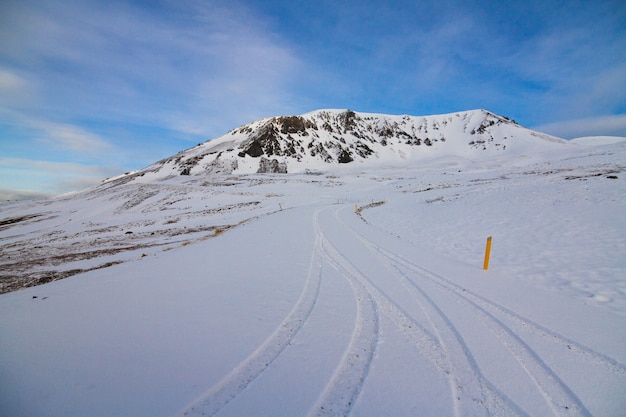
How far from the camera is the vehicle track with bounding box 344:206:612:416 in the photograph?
3393 mm

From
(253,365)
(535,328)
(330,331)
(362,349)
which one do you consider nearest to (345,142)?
(535,328)

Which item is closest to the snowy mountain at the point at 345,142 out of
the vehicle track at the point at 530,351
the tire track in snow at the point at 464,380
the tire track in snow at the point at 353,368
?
the vehicle track at the point at 530,351

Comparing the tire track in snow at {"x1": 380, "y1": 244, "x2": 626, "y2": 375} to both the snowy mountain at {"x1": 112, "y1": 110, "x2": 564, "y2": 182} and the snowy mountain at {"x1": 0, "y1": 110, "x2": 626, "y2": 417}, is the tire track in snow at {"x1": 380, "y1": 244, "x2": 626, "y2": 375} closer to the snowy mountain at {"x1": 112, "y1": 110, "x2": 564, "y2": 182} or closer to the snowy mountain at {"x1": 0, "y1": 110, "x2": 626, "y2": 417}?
the snowy mountain at {"x1": 0, "y1": 110, "x2": 626, "y2": 417}

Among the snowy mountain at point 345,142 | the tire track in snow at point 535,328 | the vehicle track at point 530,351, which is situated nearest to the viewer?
the vehicle track at point 530,351

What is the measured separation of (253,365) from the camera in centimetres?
389

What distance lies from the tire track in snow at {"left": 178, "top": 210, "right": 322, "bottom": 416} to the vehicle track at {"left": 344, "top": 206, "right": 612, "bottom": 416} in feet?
11.1

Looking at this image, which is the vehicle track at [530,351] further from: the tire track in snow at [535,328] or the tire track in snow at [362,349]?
the tire track in snow at [362,349]

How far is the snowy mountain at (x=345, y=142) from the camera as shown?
124 m

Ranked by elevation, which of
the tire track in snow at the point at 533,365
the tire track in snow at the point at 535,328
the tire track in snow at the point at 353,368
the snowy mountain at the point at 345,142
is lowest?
the tire track in snow at the point at 535,328

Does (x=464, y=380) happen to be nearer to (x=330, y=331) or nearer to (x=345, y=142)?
(x=330, y=331)

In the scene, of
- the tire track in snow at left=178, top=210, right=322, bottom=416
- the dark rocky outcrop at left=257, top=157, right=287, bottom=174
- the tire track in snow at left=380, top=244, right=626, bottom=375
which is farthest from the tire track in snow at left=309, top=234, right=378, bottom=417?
the dark rocky outcrop at left=257, top=157, right=287, bottom=174

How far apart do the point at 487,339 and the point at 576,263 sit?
7809 mm

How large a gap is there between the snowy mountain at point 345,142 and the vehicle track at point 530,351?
11282cm

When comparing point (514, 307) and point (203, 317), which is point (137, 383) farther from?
point (514, 307)
